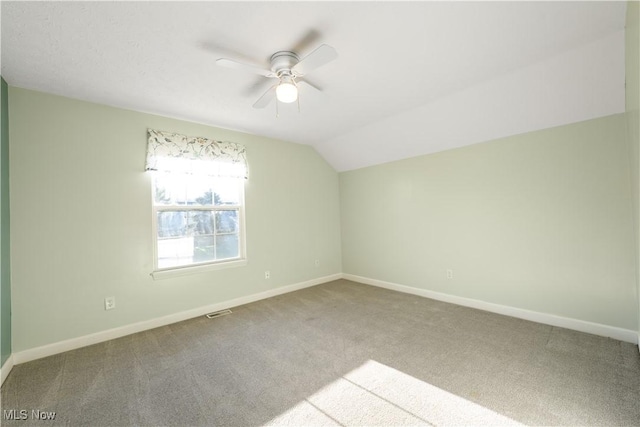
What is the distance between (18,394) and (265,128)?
10.8 feet

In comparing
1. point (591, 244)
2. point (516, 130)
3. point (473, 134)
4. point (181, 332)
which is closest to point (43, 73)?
point (181, 332)

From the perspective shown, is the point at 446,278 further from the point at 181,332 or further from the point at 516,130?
→ the point at 181,332

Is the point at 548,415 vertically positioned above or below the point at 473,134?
below

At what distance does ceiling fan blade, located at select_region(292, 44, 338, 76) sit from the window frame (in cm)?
216

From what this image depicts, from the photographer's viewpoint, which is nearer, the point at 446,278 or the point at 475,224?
the point at 475,224

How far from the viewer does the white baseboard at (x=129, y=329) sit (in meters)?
2.29

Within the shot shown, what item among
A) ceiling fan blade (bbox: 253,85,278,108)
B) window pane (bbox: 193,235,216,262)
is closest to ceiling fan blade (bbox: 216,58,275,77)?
ceiling fan blade (bbox: 253,85,278,108)

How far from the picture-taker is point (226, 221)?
3.56 metres

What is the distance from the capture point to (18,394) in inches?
71.6

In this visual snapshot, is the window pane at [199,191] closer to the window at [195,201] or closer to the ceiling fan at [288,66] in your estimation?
the window at [195,201]

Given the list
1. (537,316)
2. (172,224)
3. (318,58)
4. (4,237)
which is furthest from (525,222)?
(4,237)

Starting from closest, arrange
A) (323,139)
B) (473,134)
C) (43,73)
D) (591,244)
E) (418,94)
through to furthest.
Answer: (43,73) → (591,244) → (418,94) → (473,134) → (323,139)

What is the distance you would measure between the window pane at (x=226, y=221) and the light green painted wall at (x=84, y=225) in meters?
0.56

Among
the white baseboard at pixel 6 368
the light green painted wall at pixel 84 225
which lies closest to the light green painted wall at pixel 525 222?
the light green painted wall at pixel 84 225
